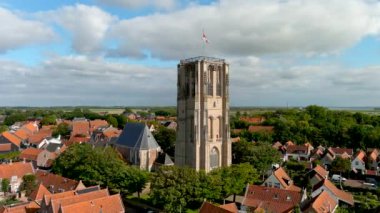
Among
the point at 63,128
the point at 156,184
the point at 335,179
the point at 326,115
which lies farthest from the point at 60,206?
the point at 326,115

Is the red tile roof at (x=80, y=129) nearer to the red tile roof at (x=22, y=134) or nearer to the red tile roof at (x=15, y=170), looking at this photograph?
the red tile roof at (x=22, y=134)

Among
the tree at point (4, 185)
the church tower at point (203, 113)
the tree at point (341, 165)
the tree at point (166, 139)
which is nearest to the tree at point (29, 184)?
the tree at point (4, 185)

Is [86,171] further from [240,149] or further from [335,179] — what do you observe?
[335,179]

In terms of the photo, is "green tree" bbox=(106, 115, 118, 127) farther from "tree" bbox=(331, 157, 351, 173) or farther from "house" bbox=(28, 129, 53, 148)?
"tree" bbox=(331, 157, 351, 173)

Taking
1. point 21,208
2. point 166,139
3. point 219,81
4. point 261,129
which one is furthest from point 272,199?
point 261,129

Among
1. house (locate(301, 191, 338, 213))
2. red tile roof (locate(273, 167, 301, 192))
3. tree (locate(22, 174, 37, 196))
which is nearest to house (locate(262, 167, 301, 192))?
red tile roof (locate(273, 167, 301, 192))

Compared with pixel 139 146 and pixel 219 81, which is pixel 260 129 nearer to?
pixel 139 146
